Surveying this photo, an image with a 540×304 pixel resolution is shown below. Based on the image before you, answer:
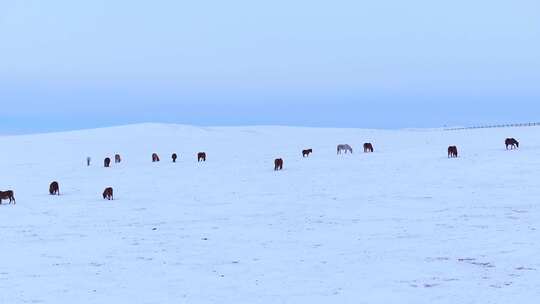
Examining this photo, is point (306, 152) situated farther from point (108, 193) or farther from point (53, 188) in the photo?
point (108, 193)

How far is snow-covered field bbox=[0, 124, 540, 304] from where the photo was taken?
11352 mm

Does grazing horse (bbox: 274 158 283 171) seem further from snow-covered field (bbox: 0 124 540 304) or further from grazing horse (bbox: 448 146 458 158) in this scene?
grazing horse (bbox: 448 146 458 158)

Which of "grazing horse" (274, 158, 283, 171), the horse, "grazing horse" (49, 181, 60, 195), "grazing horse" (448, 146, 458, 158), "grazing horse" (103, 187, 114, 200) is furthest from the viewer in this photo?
the horse

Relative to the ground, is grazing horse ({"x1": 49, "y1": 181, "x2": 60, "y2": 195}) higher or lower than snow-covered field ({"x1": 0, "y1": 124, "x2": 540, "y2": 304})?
higher

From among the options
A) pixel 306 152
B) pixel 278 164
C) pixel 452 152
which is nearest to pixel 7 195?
pixel 278 164

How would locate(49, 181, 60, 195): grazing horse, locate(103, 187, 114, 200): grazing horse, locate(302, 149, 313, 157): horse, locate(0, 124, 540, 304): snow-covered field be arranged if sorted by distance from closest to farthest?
locate(0, 124, 540, 304): snow-covered field, locate(103, 187, 114, 200): grazing horse, locate(49, 181, 60, 195): grazing horse, locate(302, 149, 313, 157): horse

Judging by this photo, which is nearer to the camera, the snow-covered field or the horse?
the snow-covered field

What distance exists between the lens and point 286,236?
16.5 m

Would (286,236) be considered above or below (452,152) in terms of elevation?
below

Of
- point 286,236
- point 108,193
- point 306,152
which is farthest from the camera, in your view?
point 306,152

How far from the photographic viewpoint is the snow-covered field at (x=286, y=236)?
11.4 m

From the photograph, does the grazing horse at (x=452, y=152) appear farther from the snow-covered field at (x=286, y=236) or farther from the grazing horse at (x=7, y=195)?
the grazing horse at (x=7, y=195)

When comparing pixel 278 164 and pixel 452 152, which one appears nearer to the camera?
pixel 278 164

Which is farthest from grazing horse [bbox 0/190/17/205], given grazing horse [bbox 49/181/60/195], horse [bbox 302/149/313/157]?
horse [bbox 302/149/313/157]
